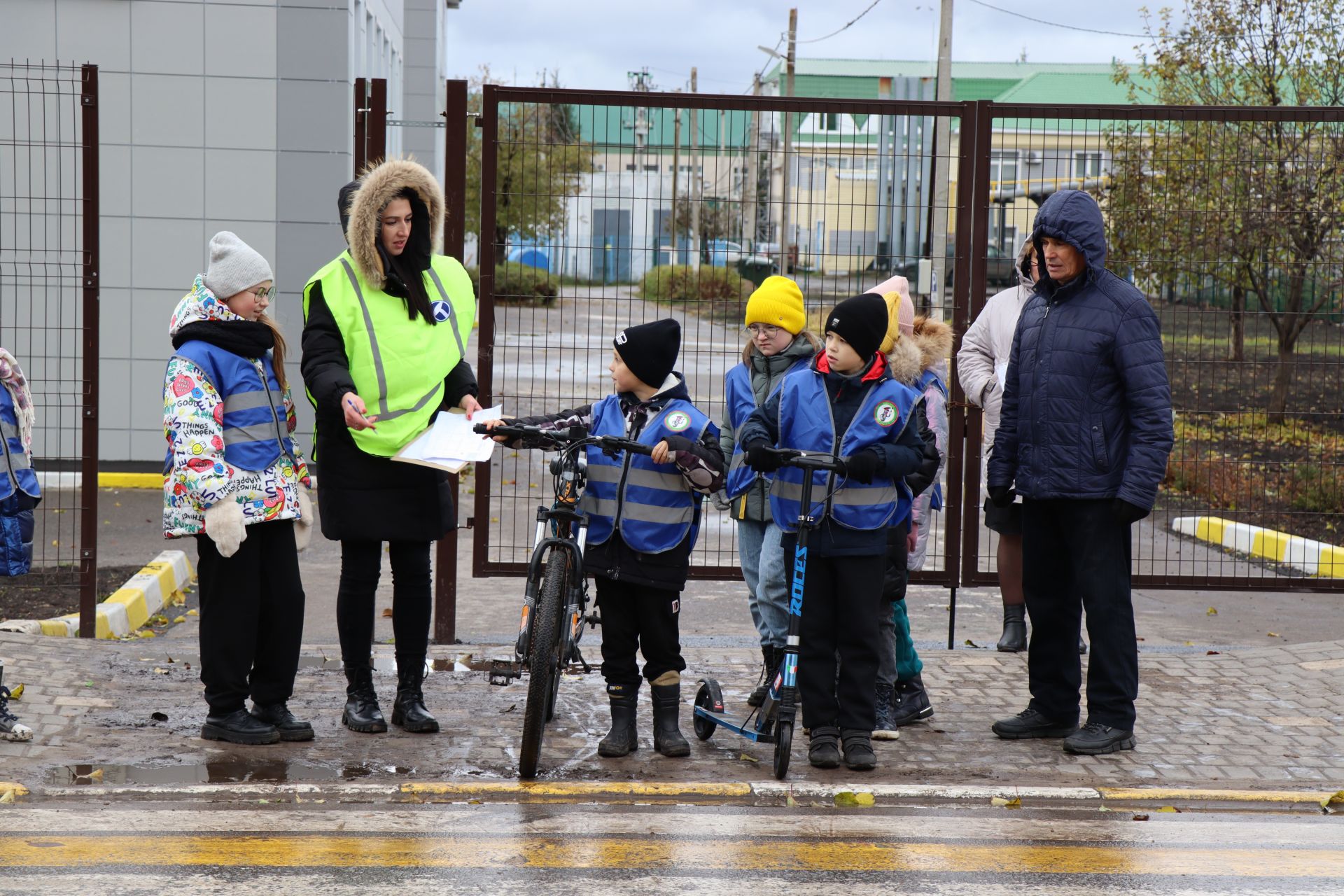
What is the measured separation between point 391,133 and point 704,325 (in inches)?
556

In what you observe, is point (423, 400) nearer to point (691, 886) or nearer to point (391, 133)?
point (691, 886)

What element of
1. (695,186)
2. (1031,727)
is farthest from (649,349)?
(1031,727)

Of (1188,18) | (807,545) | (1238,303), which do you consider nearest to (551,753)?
(807,545)

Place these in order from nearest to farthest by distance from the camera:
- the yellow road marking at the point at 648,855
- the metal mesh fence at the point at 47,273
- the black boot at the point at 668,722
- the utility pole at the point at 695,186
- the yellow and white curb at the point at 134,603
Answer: the yellow road marking at the point at 648,855, the black boot at the point at 668,722, the utility pole at the point at 695,186, the yellow and white curb at the point at 134,603, the metal mesh fence at the point at 47,273

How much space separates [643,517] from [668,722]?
848 millimetres

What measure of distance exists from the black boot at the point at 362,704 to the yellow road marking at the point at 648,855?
1.24 m

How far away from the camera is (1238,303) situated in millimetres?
8109

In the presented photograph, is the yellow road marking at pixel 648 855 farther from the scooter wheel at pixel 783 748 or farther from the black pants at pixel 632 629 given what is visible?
the black pants at pixel 632 629

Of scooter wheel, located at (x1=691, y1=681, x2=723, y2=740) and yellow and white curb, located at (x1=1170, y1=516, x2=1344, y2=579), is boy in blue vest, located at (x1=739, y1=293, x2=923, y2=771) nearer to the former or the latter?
scooter wheel, located at (x1=691, y1=681, x2=723, y2=740)

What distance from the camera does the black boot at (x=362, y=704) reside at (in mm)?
5926

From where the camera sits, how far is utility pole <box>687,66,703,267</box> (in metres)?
7.19

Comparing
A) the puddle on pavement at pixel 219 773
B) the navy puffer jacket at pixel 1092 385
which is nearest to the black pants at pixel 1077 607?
the navy puffer jacket at pixel 1092 385

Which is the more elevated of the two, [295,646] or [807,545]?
[807,545]

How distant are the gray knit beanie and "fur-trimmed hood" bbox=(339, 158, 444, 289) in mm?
381
